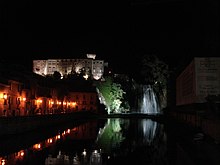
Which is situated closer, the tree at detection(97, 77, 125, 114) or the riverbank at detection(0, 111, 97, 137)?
the riverbank at detection(0, 111, 97, 137)

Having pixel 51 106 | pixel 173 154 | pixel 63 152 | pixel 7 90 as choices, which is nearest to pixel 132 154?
pixel 173 154

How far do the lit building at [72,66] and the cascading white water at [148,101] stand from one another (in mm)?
25157

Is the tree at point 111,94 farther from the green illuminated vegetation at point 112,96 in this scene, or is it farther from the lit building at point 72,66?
the lit building at point 72,66

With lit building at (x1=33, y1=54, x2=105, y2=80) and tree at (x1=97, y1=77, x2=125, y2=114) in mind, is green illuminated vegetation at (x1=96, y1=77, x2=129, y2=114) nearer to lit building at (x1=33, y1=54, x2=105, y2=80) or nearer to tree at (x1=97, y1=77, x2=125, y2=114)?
tree at (x1=97, y1=77, x2=125, y2=114)

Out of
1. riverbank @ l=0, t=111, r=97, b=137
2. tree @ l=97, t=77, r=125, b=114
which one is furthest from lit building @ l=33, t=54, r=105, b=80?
riverbank @ l=0, t=111, r=97, b=137

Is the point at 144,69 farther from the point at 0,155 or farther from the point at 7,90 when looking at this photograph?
the point at 0,155

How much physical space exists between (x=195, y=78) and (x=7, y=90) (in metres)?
19.6

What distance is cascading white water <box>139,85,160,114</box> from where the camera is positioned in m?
74.9

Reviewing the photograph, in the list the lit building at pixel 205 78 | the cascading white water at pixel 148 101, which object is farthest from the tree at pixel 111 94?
the lit building at pixel 205 78

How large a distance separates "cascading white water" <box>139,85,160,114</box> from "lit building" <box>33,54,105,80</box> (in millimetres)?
25157

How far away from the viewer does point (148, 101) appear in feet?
247

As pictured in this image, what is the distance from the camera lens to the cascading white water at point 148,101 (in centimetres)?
7494

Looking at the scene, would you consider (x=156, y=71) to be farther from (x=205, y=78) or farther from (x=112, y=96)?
(x=205, y=78)

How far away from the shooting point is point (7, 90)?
99.9 ft
